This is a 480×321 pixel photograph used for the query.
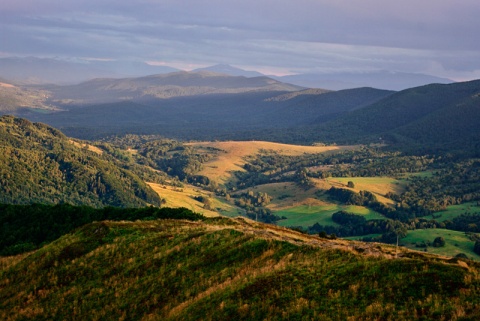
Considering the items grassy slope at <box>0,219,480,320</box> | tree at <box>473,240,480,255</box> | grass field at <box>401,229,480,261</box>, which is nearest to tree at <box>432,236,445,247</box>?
grass field at <box>401,229,480,261</box>

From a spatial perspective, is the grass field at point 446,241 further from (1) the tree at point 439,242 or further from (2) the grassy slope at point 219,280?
(2) the grassy slope at point 219,280

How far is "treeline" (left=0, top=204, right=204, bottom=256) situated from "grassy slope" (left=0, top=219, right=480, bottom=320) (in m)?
15.3

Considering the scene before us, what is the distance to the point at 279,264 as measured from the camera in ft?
108

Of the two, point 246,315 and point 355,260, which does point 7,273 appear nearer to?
point 246,315

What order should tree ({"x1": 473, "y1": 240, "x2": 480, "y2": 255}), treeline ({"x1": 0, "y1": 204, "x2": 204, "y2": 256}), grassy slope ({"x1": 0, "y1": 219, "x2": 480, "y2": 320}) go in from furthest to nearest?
tree ({"x1": 473, "y1": 240, "x2": 480, "y2": 255}), treeline ({"x1": 0, "y1": 204, "x2": 204, "y2": 256}), grassy slope ({"x1": 0, "y1": 219, "x2": 480, "y2": 320})

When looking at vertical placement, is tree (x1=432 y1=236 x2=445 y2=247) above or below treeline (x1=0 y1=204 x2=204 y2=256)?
below

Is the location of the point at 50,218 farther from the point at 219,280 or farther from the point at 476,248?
the point at 476,248

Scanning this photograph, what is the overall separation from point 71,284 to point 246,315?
700 inches

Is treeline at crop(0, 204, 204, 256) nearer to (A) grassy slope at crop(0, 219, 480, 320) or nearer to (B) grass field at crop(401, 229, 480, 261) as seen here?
(A) grassy slope at crop(0, 219, 480, 320)

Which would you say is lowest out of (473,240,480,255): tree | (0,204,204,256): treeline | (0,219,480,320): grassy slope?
(473,240,480,255): tree

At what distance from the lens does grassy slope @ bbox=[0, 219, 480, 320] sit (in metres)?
25.0

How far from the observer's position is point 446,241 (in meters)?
156

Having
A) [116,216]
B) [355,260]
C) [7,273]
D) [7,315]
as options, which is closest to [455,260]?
[355,260]

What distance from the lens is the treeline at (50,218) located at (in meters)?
64.5
